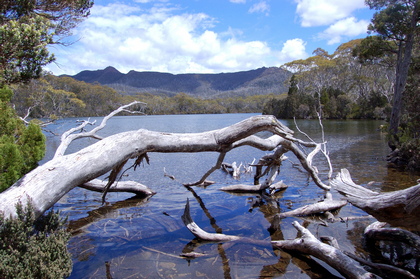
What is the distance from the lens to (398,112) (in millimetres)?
18406

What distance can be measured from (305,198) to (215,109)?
159 metres

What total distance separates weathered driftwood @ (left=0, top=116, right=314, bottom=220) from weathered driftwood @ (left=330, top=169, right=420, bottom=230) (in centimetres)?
148

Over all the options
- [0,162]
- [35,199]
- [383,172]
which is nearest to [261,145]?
[35,199]

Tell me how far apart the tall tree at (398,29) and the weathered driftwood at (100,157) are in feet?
53.1

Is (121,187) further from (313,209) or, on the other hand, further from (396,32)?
(396,32)

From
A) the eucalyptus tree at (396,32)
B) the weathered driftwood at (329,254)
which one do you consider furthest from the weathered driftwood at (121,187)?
the eucalyptus tree at (396,32)

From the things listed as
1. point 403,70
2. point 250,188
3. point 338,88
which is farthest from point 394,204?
point 338,88

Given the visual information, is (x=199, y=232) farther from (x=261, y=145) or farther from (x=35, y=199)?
(x=35, y=199)

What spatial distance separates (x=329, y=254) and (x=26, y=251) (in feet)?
14.2

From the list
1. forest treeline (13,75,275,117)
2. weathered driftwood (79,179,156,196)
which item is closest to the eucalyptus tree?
weathered driftwood (79,179,156,196)

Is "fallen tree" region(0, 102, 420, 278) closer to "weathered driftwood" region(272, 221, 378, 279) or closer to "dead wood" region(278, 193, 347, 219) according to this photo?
"weathered driftwood" region(272, 221, 378, 279)

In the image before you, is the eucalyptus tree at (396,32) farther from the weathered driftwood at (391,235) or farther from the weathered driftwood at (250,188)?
the weathered driftwood at (391,235)

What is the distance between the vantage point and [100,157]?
427 centimetres

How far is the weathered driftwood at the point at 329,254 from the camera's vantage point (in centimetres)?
423
